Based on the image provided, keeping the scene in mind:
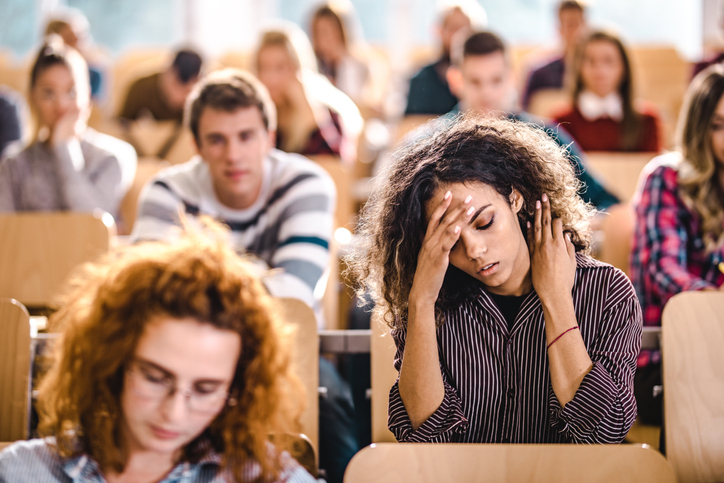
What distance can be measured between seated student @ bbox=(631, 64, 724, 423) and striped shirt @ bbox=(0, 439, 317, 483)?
4.16 ft

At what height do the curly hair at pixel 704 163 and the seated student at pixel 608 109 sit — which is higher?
the seated student at pixel 608 109

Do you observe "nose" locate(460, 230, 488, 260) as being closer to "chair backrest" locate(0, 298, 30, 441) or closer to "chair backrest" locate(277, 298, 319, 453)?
"chair backrest" locate(277, 298, 319, 453)

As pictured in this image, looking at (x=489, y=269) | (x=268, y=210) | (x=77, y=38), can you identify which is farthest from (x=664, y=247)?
(x=77, y=38)

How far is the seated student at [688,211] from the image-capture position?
1893 millimetres

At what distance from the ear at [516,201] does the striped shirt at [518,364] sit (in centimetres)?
16

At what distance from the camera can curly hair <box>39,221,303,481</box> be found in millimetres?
1020

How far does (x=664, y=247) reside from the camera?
6.24 ft

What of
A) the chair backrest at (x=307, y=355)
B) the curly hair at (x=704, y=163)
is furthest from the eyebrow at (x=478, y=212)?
the curly hair at (x=704, y=163)

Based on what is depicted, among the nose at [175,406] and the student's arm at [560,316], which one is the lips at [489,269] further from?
the nose at [175,406]

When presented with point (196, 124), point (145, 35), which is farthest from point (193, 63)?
point (145, 35)

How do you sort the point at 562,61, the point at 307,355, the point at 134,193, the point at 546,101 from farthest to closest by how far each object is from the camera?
the point at 562,61
the point at 546,101
the point at 134,193
the point at 307,355

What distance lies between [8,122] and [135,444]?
3.11 meters

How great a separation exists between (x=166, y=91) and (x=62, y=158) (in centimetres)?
130

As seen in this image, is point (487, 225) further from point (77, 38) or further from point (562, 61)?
point (77, 38)
